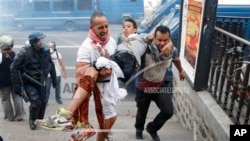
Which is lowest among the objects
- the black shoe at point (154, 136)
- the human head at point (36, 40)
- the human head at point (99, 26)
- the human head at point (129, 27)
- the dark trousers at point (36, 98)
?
the black shoe at point (154, 136)

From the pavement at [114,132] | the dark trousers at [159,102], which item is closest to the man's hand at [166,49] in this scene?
the dark trousers at [159,102]

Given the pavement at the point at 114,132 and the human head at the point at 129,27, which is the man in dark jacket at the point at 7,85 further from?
the human head at the point at 129,27

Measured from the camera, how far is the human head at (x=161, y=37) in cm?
341

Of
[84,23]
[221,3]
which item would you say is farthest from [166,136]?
[84,23]

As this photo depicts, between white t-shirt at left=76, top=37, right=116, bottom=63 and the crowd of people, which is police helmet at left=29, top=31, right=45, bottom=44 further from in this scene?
white t-shirt at left=76, top=37, right=116, bottom=63

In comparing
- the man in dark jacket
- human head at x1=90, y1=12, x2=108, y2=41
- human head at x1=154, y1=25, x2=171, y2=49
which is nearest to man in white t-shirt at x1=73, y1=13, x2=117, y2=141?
human head at x1=90, y1=12, x2=108, y2=41

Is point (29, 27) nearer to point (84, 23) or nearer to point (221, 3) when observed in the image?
point (84, 23)

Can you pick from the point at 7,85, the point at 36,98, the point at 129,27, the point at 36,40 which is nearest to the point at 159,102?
the point at 129,27

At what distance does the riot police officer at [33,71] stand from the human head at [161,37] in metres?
2.04

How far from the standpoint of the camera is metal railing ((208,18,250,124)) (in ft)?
9.91

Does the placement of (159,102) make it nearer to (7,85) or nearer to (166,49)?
(166,49)

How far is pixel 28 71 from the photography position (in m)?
4.67

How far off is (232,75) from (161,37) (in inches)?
35.7

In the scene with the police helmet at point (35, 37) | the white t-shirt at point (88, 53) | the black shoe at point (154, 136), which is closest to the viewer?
the white t-shirt at point (88, 53)
